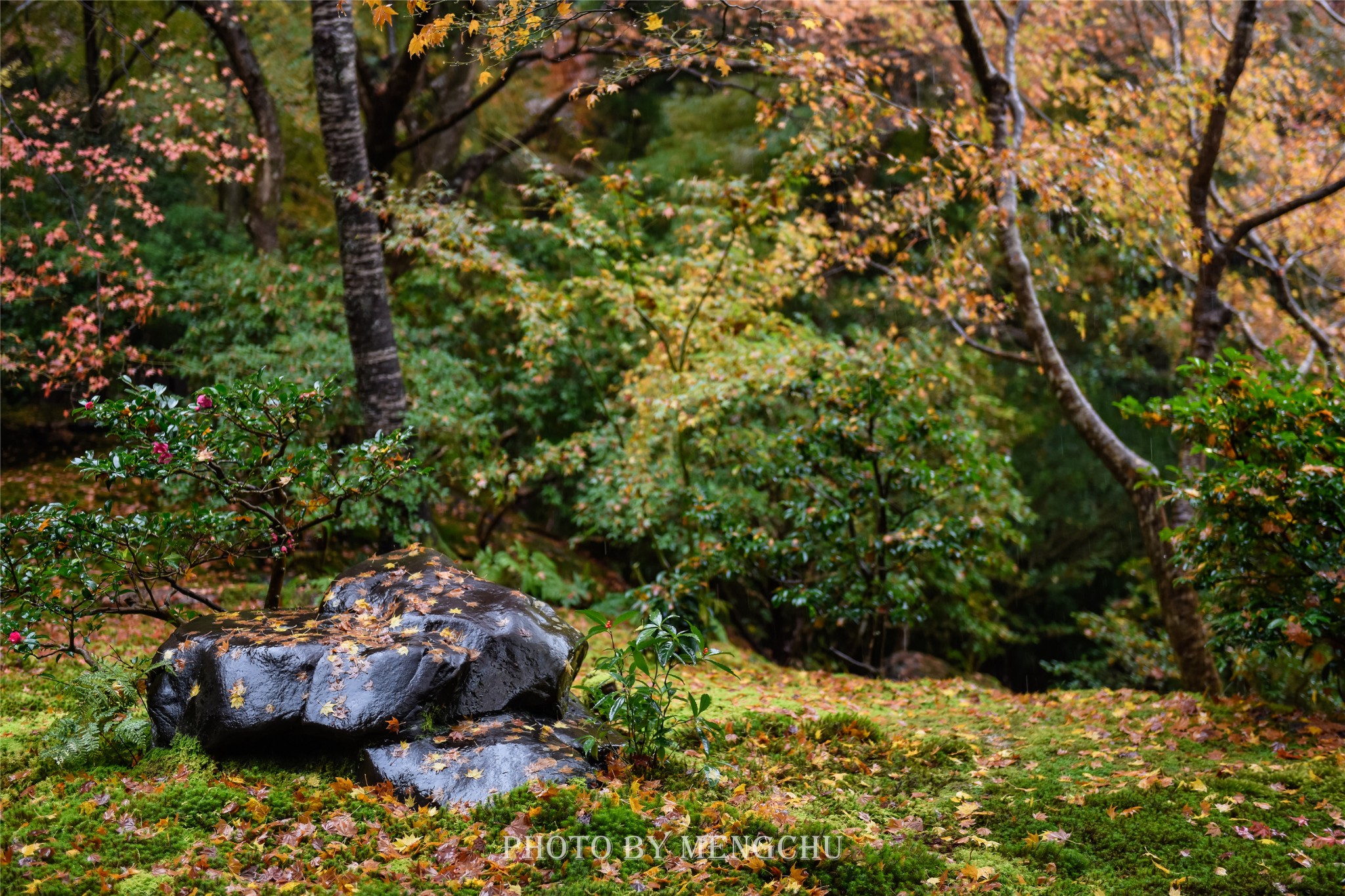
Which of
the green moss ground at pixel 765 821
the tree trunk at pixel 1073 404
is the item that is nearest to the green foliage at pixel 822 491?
the tree trunk at pixel 1073 404

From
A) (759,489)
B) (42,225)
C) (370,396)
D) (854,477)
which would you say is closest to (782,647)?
(759,489)

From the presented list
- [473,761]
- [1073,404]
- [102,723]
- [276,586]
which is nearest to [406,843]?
[473,761]

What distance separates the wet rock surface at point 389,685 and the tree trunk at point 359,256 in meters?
2.69

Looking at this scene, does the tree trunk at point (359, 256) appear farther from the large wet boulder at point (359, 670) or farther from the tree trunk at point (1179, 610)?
the tree trunk at point (1179, 610)

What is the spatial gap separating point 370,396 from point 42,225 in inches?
192

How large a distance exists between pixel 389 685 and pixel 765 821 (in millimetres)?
1648

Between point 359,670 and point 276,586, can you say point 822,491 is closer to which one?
point 276,586

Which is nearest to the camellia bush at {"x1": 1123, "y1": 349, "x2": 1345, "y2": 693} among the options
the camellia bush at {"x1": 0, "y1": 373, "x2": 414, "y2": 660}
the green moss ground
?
the green moss ground

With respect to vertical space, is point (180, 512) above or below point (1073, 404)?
below

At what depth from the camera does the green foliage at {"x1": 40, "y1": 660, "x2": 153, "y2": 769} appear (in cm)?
355

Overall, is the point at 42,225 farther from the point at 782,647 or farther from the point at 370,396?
the point at 782,647

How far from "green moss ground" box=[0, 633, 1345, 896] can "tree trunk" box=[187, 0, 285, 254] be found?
22.3 feet

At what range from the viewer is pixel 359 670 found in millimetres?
3656

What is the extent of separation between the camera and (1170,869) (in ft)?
10.6
